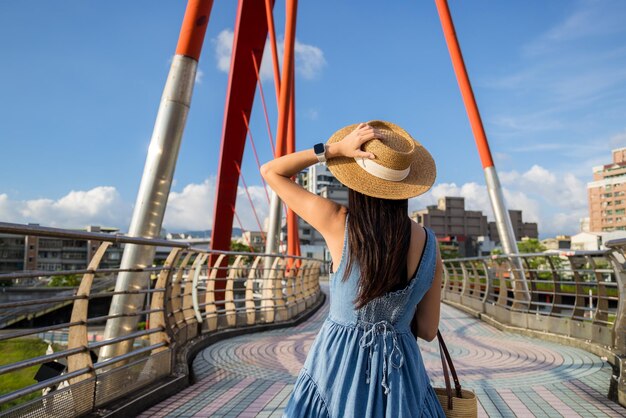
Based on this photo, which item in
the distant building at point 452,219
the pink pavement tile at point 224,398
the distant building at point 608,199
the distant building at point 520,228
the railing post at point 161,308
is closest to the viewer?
the pink pavement tile at point 224,398

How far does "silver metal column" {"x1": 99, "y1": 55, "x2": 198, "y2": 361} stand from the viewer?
18.4 ft

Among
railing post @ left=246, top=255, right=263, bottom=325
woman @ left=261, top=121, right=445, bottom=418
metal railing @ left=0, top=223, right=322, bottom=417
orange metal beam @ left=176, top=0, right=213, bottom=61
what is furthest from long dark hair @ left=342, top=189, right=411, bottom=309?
railing post @ left=246, top=255, right=263, bottom=325

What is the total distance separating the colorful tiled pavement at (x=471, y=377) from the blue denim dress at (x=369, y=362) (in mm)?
2157

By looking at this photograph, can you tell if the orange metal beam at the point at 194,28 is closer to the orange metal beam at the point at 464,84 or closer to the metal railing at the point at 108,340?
the metal railing at the point at 108,340

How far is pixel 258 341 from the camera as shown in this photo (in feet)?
24.4

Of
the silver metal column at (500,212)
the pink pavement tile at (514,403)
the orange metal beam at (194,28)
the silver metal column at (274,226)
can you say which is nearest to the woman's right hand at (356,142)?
the pink pavement tile at (514,403)

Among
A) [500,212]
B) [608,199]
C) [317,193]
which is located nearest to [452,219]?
[608,199]

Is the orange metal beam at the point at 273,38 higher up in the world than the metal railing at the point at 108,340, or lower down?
higher up

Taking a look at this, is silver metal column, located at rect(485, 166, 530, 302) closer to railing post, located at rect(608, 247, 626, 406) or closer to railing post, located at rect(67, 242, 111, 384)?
railing post, located at rect(608, 247, 626, 406)

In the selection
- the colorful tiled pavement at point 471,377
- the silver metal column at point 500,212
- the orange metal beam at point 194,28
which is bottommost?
the colorful tiled pavement at point 471,377

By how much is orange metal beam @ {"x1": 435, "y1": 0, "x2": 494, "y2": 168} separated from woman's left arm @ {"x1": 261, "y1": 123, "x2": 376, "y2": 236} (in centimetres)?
1047

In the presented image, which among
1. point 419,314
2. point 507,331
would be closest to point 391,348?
point 419,314

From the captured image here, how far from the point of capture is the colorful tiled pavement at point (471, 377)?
4.04 m

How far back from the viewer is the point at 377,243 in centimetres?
180
